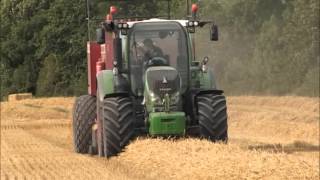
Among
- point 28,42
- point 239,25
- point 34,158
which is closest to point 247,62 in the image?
point 239,25

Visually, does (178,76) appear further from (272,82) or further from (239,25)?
(239,25)

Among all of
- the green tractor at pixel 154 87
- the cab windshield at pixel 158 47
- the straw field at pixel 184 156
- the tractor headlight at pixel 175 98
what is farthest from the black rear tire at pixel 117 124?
the cab windshield at pixel 158 47

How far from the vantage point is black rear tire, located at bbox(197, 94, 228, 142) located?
470 inches

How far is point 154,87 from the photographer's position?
11977 millimetres

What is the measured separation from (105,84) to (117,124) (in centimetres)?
108

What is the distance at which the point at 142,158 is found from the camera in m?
10.9

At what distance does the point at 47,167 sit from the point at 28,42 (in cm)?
871

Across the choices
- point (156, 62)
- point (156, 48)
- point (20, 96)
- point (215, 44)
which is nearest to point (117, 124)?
point (156, 62)

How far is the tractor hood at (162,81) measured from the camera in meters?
11.9

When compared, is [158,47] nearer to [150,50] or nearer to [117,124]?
[150,50]

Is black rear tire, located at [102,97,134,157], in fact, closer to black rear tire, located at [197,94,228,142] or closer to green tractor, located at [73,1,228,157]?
green tractor, located at [73,1,228,157]

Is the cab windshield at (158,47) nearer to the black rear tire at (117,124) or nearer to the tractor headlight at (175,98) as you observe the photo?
the tractor headlight at (175,98)

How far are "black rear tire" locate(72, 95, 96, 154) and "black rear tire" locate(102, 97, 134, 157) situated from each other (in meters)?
2.33

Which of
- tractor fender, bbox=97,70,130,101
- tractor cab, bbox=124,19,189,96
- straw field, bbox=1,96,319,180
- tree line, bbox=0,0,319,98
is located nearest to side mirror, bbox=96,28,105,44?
tractor cab, bbox=124,19,189,96
